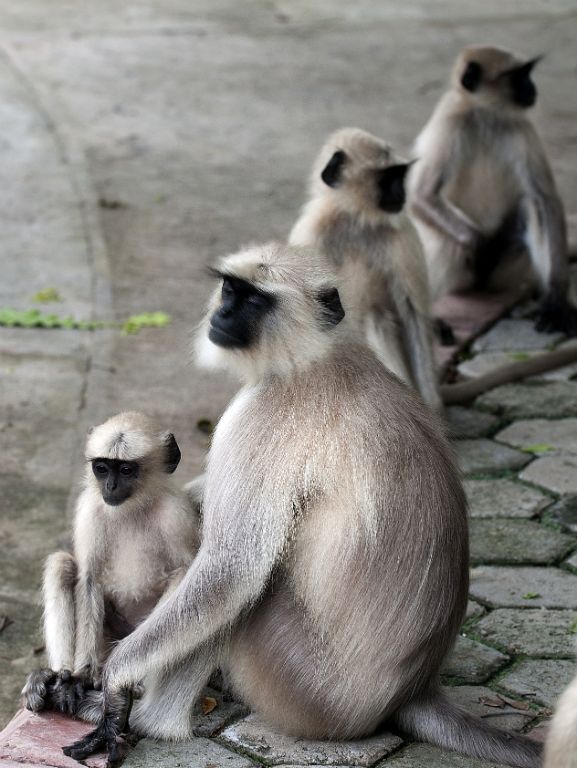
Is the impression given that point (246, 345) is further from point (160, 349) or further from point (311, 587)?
point (160, 349)

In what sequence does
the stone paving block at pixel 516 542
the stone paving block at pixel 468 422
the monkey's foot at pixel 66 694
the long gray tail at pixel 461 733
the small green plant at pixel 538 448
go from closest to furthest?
the long gray tail at pixel 461 733
the monkey's foot at pixel 66 694
the stone paving block at pixel 516 542
the small green plant at pixel 538 448
the stone paving block at pixel 468 422

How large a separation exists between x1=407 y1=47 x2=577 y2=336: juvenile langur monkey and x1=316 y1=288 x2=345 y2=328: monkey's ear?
3.54m

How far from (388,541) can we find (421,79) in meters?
8.39

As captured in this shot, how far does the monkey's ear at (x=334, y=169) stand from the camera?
5.42 m

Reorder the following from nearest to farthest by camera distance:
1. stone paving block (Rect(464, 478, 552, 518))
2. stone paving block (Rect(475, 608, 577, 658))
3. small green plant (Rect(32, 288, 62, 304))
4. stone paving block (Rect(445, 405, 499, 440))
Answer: stone paving block (Rect(475, 608, 577, 658)) → stone paving block (Rect(464, 478, 552, 518)) → stone paving block (Rect(445, 405, 499, 440)) → small green plant (Rect(32, 288, 62, 304))

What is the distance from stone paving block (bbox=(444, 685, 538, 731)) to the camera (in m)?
3.64

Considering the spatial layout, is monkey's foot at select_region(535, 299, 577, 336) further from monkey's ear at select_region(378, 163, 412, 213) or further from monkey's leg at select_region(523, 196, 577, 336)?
monkey's ear at select_region(378, 163, 412, 213)

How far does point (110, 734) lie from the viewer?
3410 mm

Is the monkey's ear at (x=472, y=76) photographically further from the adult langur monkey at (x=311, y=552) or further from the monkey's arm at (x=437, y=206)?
the adult langur monkey at (x=311, y=552)

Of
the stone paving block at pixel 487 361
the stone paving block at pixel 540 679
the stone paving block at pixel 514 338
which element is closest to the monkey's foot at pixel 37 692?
the stone paving block at pixel 540 679

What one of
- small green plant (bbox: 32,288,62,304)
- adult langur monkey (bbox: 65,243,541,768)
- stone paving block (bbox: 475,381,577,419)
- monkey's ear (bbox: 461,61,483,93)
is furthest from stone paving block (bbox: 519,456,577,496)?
small green plant (bbox: 32,288,62,304)

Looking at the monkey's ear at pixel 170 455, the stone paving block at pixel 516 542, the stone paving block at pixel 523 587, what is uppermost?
the monkey's ear at pixel 170 455

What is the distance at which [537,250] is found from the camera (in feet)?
23.5

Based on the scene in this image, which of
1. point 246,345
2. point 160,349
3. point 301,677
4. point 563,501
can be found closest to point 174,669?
point 301,677
